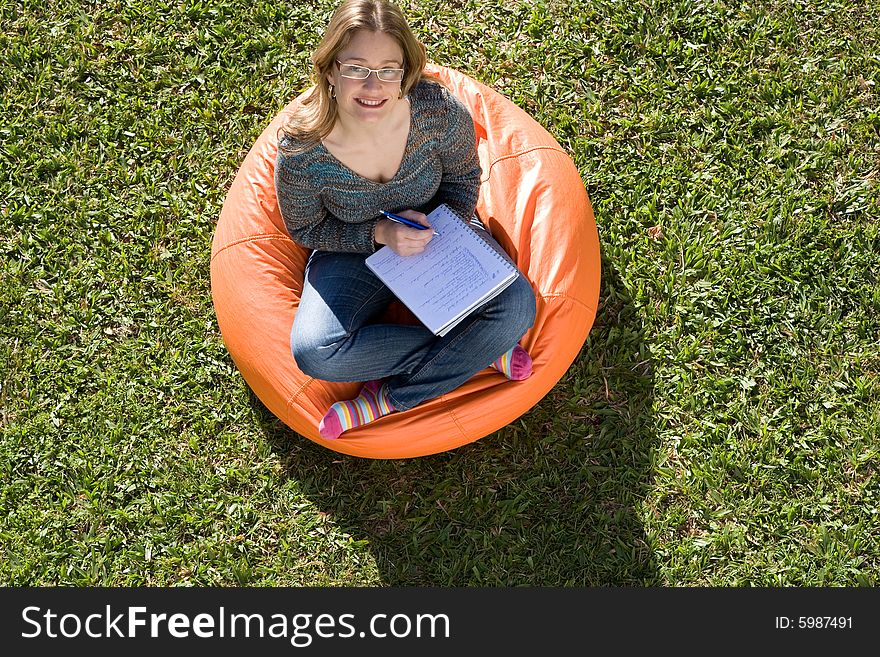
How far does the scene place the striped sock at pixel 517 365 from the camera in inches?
136

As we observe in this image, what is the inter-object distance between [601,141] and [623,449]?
1471 mm

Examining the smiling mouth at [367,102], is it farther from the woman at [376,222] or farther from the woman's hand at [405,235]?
the woman's hand at [405,235]

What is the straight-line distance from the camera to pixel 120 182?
4.33 meters

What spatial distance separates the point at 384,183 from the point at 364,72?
52cm

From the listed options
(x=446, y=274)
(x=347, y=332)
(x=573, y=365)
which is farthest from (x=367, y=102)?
(x=573, y=365)

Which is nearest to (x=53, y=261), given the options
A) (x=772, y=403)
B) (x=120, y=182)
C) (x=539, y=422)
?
(x=120, y=182)

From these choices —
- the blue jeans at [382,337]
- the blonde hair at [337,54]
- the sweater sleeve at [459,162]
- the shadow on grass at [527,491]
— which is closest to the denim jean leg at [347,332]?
the blue jeans at [382,337]

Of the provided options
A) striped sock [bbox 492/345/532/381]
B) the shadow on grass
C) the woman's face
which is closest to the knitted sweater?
the woman's face

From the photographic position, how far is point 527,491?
Answer: 3.84 m

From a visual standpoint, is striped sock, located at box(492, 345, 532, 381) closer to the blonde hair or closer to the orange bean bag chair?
the orange bean bag chair

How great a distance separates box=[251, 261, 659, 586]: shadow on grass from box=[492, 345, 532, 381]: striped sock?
0.51 m

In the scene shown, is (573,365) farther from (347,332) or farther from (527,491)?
(347,332)

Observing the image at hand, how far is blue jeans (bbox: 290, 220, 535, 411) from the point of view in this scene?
3295 millimetres

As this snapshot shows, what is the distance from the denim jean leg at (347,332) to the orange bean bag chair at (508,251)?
0.55ft
